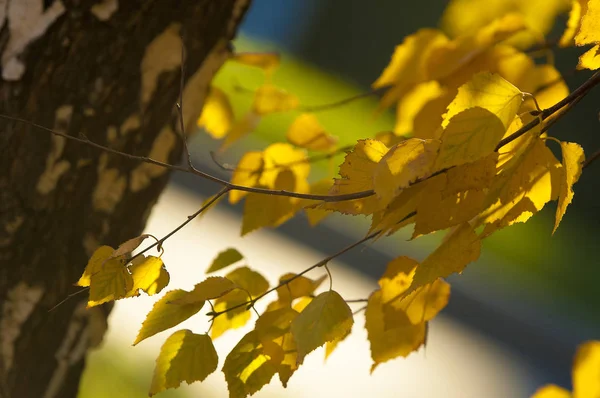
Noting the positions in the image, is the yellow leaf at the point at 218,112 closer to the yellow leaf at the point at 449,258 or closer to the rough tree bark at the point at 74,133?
the rough tree bark at the point at 74,133

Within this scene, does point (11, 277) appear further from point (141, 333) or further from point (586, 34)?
point (586, 34)

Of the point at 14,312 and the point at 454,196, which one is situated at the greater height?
the point at 454,196

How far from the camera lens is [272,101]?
65 centimetres

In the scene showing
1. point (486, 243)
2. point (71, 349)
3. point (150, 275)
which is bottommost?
point (486, 243)

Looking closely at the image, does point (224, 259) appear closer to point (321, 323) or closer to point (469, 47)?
point (321, 323)

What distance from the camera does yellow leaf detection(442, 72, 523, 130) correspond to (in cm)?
30

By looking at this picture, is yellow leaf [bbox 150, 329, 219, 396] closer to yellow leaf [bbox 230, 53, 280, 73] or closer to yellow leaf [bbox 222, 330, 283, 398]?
yellow leaf [bbox 222, 330, 283, 398]

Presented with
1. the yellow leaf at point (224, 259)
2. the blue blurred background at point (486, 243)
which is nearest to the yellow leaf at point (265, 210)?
the yellow leaf at point (224, 259)

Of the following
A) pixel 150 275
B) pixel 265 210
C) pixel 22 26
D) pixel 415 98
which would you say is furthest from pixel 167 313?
pixel 415 98

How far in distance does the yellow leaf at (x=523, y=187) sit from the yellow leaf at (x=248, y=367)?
0.15 m

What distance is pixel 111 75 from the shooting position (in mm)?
521

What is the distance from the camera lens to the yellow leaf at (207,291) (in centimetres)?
37

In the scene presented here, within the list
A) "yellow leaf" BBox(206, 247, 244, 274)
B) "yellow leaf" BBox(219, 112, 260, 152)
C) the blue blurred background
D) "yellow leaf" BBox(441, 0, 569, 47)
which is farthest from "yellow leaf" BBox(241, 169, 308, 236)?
the blue blurred background

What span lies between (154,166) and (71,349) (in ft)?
0.61
